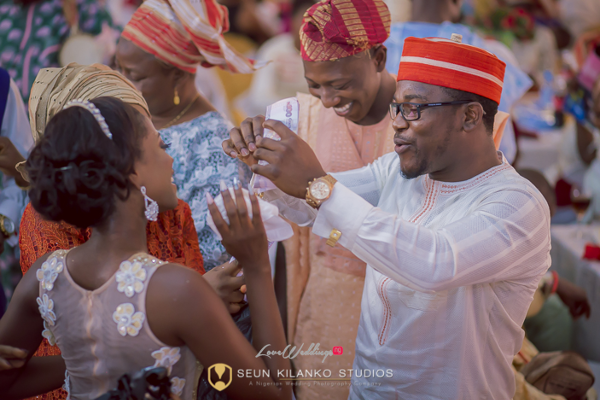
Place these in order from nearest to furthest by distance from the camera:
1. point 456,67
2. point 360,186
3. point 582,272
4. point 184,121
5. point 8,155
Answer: point 456,67
point 360,186
point 8,155
point 184,121
point 582,272

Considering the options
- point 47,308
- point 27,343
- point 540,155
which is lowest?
point 540,155

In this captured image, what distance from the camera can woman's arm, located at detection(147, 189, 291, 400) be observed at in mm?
1198

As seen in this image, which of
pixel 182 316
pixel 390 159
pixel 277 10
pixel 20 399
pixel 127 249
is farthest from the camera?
pixel 277 10

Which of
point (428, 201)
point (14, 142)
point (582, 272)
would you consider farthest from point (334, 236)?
point (582, 272)

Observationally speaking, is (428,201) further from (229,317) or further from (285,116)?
(229,317)

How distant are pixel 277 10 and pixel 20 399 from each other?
28.7 feet

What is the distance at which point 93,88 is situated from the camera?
1.56 m

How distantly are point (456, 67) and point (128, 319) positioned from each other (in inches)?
41.7

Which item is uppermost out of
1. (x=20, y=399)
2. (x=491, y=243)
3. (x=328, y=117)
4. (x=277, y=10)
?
(x=491, y=243)

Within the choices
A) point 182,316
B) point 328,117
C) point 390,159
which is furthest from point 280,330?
point 328,117

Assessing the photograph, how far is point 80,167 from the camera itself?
46.8 inches

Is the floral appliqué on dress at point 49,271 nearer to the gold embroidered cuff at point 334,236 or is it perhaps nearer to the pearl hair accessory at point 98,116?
the pearl hair accessory at point 98,116

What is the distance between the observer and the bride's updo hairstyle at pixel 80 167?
1.19m

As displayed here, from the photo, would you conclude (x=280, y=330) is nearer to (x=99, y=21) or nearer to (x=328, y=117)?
(x=328, y=117)
